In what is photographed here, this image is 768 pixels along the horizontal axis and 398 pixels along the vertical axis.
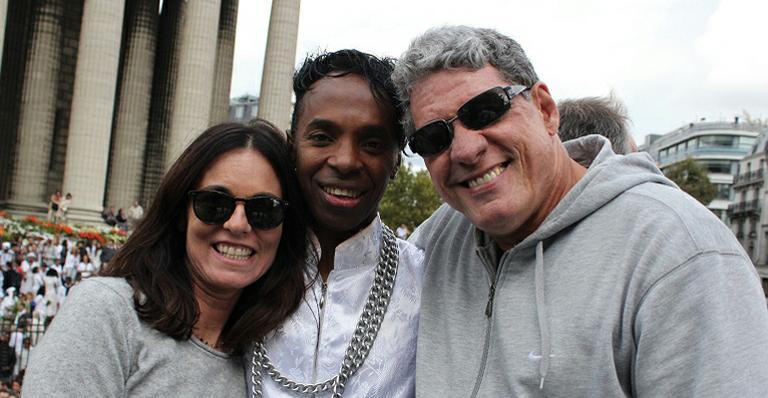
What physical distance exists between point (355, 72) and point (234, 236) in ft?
3.42

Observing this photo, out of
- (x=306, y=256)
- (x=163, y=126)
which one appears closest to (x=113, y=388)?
(x=306, y=256)

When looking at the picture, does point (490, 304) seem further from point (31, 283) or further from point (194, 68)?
point (194, 68)

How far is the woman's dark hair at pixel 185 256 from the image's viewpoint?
11.5ft

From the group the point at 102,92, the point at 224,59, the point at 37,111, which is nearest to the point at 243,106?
the point at 224,59

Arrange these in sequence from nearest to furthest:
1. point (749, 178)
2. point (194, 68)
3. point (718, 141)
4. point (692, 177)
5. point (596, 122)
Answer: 1. point (596, 122)
2. point (194, 68)
3. point (692, 177)
4. point (749, 178)
5. point (718, 141)

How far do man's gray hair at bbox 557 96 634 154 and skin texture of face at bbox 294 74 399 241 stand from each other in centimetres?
255

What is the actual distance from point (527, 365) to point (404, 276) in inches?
49.0

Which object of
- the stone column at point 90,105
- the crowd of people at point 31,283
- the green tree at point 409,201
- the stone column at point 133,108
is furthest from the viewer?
the green tree at point 409,201

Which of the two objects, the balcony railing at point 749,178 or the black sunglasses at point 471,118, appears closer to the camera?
the black sunglasses at point 471,118

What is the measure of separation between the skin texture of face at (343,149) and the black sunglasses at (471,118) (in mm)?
614

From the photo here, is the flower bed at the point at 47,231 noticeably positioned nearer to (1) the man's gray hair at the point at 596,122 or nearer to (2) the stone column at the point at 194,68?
(2) the stone column at the point at 194,68

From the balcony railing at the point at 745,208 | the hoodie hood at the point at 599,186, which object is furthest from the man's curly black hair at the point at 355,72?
the balcony railing at the point at 745,208

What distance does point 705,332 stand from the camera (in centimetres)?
236

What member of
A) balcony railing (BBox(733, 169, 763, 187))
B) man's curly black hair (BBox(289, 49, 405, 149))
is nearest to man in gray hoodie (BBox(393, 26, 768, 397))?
man's curly black hair (BBox(289, 49, 405, 149))
